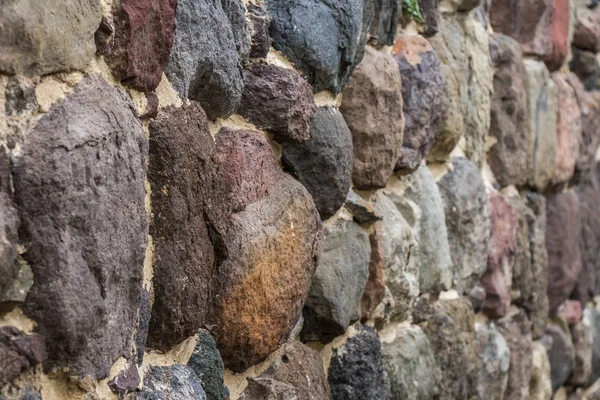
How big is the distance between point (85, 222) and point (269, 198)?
0.43 metres

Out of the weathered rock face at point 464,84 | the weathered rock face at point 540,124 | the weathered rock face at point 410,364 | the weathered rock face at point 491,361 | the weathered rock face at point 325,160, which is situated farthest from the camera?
the weathered rock face at point 540,124

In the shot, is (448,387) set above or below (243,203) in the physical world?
below

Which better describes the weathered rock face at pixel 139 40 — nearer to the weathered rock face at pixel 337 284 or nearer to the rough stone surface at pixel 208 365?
the rough stone surface at pixel 208 365

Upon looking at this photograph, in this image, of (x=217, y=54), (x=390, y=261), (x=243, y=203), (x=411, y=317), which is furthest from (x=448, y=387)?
(x=217, y=54)

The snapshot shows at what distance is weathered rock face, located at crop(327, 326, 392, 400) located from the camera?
1.40 m

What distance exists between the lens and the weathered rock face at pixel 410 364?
1582 millimetres

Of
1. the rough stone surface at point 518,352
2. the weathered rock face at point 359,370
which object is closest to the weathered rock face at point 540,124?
the rough stone surface at point 518,352

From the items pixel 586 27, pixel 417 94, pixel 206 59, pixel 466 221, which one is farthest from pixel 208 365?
pixel 586 27

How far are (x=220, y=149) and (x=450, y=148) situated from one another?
101cm

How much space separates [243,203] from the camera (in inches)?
42.0

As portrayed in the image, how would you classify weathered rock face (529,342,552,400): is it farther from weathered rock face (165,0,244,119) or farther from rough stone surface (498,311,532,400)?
weathered rock face (165,0,244,119)

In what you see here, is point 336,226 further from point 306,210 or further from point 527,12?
point 527,12

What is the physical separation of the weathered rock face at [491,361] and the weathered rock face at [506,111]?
Result: 39cm

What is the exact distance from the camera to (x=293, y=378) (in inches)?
47.3
